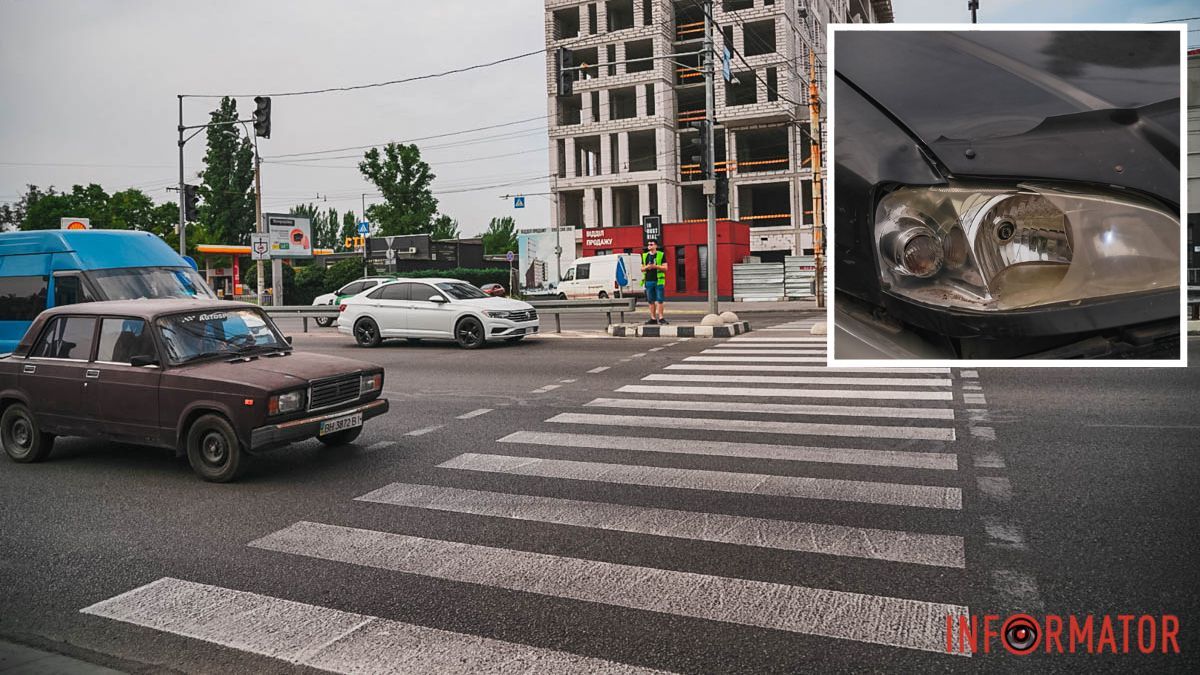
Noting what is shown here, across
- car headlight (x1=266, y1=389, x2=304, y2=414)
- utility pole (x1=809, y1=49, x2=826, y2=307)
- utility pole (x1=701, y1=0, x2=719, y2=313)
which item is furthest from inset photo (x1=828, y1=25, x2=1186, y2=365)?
utility pole (x1=809, y1=49, x2=826, y2=307)

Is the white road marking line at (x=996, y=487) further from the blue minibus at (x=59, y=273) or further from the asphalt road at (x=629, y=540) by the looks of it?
the blue minibus at (x=59, y=273)

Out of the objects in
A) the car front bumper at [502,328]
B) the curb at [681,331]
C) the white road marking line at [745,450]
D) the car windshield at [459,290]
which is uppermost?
the car windshield at [459,290]

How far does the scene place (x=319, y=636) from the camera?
3846 mm

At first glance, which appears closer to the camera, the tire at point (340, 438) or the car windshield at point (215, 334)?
the car windshield at point (215, 334)

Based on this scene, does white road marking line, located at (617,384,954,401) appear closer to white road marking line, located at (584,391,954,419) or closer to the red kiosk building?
white road marking line, located at (584,391,954,419)

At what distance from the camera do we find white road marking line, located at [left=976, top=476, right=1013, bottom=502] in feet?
18.9

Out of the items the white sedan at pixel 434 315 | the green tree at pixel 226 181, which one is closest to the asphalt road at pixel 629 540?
the white sedan at pixel 434 315

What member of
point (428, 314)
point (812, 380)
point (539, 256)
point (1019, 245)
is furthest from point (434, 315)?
point (539, 256)

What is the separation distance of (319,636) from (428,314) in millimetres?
13975

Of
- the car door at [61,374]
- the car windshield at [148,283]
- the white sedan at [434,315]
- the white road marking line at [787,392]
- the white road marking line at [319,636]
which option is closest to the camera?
the white road marking line at [319,636]

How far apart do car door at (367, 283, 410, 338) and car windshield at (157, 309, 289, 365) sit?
31.6 feet

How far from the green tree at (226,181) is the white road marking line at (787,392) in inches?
2558

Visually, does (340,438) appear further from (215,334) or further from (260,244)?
(260,244)

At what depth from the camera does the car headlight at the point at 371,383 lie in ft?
24.8
